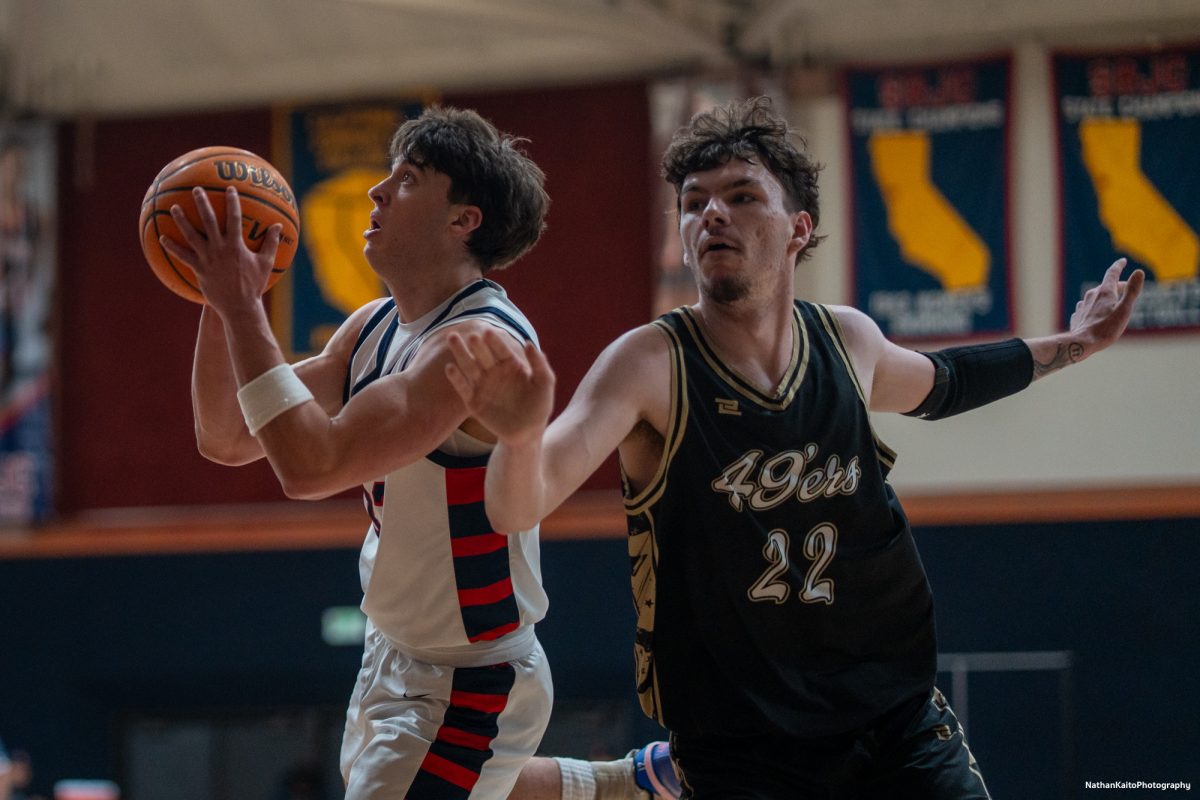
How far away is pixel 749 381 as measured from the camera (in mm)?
2863

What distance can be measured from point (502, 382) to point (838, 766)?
1.19m

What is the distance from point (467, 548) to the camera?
292cm

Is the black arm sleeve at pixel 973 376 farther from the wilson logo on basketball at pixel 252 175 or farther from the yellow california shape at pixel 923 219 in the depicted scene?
the yellow california shape at pixel 923 219

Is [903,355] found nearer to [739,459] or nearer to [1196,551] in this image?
[739,459]

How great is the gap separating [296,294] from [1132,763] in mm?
7584

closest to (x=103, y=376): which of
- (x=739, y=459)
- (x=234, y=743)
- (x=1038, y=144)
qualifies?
(x=234, y=743)

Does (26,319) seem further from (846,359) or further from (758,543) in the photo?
(758,543)

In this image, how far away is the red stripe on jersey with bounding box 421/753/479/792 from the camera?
112 inches

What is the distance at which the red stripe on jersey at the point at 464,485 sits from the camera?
2.91 metres

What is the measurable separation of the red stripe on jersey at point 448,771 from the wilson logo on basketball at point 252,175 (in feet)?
4.69

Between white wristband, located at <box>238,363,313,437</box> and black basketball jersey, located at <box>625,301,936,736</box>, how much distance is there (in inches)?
31.5

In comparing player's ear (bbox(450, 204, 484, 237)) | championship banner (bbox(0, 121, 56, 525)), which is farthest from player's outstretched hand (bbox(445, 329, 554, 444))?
championship banner (bbox(0, 121, 56, 525))

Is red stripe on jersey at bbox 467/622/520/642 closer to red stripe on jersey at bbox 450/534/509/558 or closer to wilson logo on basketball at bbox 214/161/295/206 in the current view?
red stripe on jersey at bbox 450/534/509/558

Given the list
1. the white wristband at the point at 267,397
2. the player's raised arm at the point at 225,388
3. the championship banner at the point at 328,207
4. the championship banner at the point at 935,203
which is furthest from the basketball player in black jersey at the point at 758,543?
the championship banner at the point at 328,207
